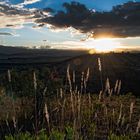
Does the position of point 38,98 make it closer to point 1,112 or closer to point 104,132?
point 1,112

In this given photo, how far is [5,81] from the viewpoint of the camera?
67.6ft

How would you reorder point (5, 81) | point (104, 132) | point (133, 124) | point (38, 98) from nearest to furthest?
point (104, 132)
point (133, 124)
point (38, 98)
point (5, 81)

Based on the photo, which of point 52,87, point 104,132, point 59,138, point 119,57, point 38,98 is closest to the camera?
point 59,138

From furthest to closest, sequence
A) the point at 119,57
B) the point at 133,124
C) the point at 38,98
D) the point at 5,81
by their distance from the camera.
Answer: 1. the point at 119,57
2. the point at 5,81
3. the point at 38,98
4. the point at 133,124

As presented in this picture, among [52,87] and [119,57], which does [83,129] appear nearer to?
[52,87]

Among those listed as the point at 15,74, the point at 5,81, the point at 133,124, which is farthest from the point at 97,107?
the point at 5,81

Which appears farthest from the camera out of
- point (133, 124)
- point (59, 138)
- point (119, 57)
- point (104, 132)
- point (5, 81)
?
point (119, 57)

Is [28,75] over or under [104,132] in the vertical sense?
over

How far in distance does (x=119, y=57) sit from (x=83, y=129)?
4475 inches

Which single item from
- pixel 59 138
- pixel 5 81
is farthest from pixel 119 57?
pixel 59 138

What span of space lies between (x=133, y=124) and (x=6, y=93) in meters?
6.54

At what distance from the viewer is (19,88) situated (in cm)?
1888

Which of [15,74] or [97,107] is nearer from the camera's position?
[97,107]

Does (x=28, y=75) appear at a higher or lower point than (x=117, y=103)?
higher
